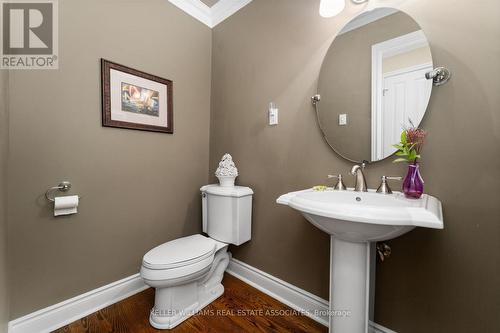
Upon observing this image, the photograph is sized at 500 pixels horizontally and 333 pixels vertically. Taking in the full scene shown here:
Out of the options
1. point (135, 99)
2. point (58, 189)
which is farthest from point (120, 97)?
point (58, 189)

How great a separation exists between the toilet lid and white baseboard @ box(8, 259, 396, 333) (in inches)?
18.0

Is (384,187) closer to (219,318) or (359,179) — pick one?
(359,179)

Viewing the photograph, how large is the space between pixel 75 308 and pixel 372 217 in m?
1.73

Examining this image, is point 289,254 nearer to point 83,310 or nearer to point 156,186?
point 156,186

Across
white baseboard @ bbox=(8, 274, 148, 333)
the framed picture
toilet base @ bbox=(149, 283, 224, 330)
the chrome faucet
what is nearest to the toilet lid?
toilet base @ bbox=(149, 283, 224, 330)

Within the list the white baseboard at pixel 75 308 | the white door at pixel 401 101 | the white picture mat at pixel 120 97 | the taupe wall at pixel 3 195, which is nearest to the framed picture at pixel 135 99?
the white picture mat at pixel 120 97

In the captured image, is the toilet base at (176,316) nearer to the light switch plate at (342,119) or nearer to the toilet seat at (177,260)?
the toilet seat at (177,260)

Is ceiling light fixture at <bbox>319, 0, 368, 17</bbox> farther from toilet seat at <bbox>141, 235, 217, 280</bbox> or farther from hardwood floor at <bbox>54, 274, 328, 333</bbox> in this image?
hardwood floor at <bbox>54, 274, 328, 333</bbox>

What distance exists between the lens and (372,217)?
2.14 feet

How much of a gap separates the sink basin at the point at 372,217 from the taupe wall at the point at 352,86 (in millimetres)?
369

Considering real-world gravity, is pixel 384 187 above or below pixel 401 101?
below

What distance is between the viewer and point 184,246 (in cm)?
134

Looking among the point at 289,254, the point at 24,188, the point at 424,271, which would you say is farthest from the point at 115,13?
the point at 424,271

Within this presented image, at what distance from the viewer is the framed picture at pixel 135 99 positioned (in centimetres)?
133
